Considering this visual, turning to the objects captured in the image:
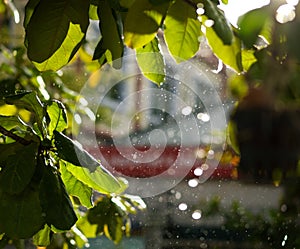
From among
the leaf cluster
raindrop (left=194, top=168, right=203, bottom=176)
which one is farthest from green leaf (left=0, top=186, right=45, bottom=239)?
raindrop (left=194, top=168, right=203, bottom=176)

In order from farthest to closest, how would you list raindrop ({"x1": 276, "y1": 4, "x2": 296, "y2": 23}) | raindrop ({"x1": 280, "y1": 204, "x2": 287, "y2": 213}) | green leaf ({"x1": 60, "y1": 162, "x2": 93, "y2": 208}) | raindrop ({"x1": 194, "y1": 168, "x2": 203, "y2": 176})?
raindrop ({"x1": 194, "y1": 168, "x2": 203, "y2": 176}), raindrop ({"x1": 280, "y1": 204, "x2": 287, "y2": 213}), green leaf ({"x1": 60, "y1": 162, "x2": 93, "y2": 208}), raindrop ({"x1": 276, "y1": 4, "x2": 296, "y2": 23})

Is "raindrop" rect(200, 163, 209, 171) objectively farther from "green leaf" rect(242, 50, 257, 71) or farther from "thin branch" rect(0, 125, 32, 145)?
"green leaf" rect(242, 50, 257, 71)

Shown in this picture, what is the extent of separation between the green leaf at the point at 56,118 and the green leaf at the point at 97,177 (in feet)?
0.17

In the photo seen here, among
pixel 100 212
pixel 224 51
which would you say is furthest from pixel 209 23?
pixel 100 212

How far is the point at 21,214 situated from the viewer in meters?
0.65

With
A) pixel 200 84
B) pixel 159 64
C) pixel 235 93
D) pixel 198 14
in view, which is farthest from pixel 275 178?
pixel 200 84

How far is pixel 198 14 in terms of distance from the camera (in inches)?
21.5

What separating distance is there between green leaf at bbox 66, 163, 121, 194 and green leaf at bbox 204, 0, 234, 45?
0.23 metres

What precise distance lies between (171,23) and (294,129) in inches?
10.3

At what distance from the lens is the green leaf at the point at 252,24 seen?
0.37 meters

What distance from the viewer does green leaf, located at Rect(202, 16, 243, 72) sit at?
502 millimetres

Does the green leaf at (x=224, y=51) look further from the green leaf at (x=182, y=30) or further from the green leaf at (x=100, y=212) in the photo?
the green leaf at (x=100, y=212)

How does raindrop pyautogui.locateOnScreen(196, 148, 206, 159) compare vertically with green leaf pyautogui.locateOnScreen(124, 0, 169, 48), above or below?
below

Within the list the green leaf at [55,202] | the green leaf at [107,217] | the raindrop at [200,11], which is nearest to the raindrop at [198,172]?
the green leaf at [107,217]
